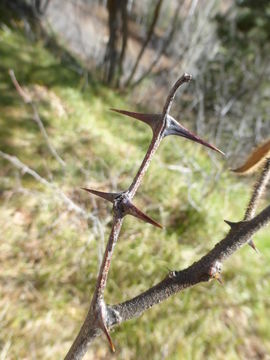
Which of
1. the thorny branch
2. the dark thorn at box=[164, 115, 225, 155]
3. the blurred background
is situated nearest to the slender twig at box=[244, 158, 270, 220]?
the thorny branch

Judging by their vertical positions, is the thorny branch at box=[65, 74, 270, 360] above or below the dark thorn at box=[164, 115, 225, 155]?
below

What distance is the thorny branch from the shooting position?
55 cm

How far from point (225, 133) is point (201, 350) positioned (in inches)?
116

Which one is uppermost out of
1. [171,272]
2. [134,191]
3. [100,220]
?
[134,191]

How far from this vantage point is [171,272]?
642 millimetres

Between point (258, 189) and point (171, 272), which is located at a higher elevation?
point (258, 189)

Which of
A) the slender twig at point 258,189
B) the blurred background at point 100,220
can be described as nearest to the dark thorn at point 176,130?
the slender twig at point 258,189

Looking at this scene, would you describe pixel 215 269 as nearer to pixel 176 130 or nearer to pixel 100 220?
pixel 176 130

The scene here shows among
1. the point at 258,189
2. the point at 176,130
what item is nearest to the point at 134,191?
the point at 176,130

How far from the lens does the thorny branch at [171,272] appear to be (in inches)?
21.6

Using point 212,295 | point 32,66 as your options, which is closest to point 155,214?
point 212,295

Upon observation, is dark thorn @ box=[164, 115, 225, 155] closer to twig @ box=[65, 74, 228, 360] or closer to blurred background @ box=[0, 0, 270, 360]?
twig @ box=[65, 74, 228, 360]

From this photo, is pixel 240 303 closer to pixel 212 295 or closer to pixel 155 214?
pixel 212 295

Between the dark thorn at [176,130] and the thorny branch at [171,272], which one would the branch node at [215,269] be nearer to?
the thorny branch at [171,272]
